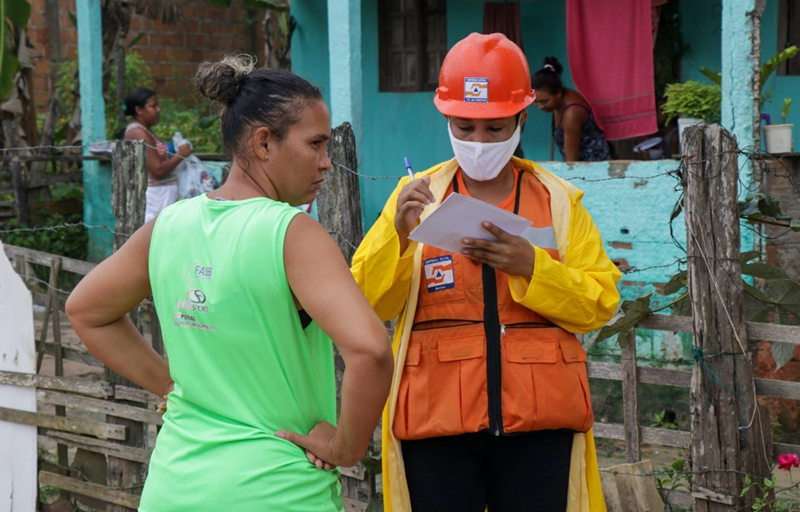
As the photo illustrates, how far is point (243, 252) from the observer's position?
6.48ft

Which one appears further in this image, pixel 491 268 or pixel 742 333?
pixel 742 333

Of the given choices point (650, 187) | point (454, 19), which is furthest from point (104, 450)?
point (454, 19)

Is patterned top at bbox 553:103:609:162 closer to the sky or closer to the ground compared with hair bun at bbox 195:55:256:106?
closer to the sky

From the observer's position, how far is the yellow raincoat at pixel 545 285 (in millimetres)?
2766

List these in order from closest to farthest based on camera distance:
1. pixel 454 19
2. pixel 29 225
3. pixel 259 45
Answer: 1. pixel 454 19
2. pixel 29 225
3. pixel 259 45

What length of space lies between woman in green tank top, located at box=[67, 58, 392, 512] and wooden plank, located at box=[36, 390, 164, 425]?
273cm

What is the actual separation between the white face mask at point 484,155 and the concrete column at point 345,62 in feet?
15.3

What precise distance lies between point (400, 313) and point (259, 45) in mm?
14267

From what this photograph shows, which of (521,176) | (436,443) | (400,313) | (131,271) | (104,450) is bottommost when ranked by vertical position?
(104,450)

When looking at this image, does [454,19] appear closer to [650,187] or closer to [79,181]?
[650,187]

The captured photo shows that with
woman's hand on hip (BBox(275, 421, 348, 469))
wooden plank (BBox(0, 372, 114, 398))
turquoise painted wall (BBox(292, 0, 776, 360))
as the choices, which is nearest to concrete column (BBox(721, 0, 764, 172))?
turquoise painted wall (BBox(292, 0, 776, 360))

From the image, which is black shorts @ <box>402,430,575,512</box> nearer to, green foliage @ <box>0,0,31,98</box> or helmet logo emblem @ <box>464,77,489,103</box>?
helmet logo emblem @ <box>464,77,489,103</box>

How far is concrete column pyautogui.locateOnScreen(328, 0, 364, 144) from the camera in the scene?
7.60 m

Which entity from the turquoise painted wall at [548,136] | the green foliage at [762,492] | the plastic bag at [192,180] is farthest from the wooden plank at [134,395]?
the plastic bag at [192,180]
